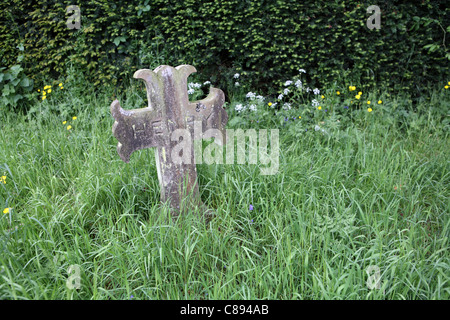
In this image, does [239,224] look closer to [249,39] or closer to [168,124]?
[168,124]

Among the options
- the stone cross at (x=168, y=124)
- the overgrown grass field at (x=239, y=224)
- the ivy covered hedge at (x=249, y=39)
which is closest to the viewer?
the overgrown grass field at (x=239, y=224)

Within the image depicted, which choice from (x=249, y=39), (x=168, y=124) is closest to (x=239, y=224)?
(x=168, y=124)

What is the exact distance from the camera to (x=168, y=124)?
8.54 ft

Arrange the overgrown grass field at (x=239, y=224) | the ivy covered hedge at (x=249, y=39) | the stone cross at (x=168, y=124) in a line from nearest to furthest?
the overgrown grass field at (x=239, y=224) → the stone cross at (x=168, y=124) → the ivy covered hedge at (x=249, y=39)

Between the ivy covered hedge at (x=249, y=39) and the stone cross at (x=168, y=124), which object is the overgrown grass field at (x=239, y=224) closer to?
the stone cross at (x=168, y=124)

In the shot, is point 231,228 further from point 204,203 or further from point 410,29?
point 410,29

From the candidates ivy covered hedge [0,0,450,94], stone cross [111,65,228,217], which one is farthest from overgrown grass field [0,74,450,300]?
ivy covered hedge [0,0,450,94]

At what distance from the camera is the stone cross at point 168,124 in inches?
97.6

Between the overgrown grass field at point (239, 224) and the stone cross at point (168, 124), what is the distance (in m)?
0.19

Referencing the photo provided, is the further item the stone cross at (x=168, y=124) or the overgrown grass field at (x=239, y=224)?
the stone cross at (x=168, y=124)

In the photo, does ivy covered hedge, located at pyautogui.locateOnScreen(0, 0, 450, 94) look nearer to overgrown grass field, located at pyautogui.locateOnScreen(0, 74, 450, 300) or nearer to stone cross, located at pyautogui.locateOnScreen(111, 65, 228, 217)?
A: overgrown grass field, located at pyautogui.locateOnScreen(0, 74, 450, 300)

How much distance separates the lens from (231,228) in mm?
2443

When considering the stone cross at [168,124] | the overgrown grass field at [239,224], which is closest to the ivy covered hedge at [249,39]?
the overgrown grass field at [239,224]

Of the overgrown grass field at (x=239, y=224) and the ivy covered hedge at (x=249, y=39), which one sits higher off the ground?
the ivy covered hedge at (x=249, y=39)
